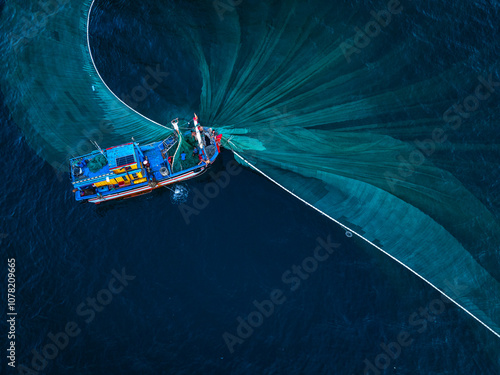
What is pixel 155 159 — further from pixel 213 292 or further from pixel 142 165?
pixel 213 292

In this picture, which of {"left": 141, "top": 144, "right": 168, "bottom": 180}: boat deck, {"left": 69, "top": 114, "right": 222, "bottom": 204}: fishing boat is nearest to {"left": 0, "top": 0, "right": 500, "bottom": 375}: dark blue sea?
{"left": 69, "top": 114, "right": 222, "bottom": 204}: fishing boat

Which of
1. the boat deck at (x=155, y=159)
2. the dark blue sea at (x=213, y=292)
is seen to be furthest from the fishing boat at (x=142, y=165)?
the dark blue sea at (x=213, y=292)

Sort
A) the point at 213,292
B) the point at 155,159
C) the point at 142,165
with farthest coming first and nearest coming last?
the point at 155,159 < the point at 142,165 < the point at 213,292

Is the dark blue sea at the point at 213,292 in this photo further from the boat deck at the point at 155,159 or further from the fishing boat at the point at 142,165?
the boat deck at the point at 155,159

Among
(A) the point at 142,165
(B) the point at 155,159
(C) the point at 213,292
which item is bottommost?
(C) the point at 213,292

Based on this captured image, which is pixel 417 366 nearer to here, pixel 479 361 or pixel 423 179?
pixel 479 361

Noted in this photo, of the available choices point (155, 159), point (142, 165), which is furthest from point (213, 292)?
point (155, 159)
